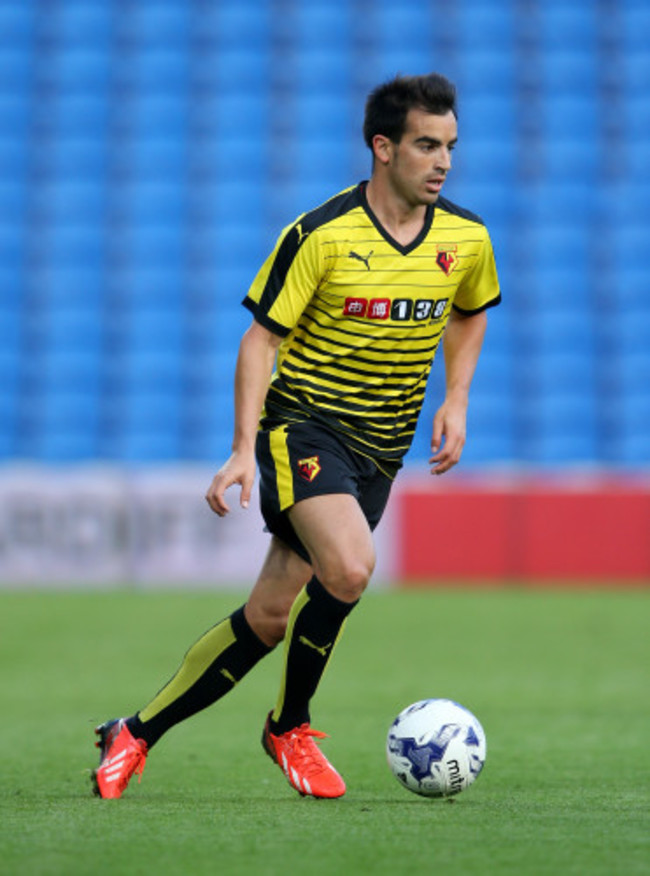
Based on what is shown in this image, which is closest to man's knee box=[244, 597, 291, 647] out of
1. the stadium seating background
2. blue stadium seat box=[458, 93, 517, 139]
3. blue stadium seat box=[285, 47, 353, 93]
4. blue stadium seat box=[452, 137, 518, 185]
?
the stadium seating background

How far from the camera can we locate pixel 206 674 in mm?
4719

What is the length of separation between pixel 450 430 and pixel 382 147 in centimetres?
87

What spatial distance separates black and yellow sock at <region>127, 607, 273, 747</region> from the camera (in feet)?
15.4

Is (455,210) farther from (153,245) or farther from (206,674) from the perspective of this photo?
(153,245)

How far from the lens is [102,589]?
45.5ft

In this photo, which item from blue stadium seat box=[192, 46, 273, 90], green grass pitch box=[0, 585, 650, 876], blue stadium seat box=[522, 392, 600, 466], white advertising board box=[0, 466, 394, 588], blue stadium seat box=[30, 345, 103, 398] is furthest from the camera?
blue stadium seat box=[192, 46, 273, 90]

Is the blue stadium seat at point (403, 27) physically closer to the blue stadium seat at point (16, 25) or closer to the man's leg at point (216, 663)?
the blue stadium seat at point (16, 25)

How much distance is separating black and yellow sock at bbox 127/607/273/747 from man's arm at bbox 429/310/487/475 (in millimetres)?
750

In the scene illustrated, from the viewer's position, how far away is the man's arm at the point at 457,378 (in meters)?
4.82

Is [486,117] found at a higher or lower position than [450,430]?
higher

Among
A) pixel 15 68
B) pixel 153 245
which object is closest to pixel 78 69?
pixel 15 68

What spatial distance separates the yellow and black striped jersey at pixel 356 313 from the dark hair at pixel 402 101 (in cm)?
21

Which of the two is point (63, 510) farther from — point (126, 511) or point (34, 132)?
A: point (34, 132)

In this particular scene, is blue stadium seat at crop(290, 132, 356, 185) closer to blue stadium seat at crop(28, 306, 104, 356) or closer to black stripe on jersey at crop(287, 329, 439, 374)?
blue stadium seat at crop(28, 306, 104, 356)
